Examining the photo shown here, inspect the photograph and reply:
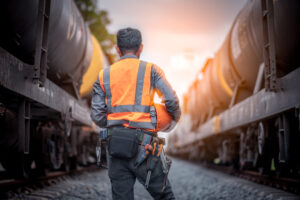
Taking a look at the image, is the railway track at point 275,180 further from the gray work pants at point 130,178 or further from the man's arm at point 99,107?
the man's arm at point 99,107

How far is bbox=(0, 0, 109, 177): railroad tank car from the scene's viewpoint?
3420mm

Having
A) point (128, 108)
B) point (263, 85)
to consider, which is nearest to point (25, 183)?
point (128, 108)

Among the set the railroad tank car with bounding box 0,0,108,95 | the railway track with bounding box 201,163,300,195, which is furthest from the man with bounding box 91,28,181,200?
the railway track with bounding box 201,163,300,195

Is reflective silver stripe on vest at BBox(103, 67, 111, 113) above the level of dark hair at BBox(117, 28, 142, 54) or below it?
below

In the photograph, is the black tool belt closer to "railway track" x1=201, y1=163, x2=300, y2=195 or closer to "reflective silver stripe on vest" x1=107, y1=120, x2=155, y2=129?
"reflective silver stripe on vest" x1=107, y1=120, x2=155, y2=129

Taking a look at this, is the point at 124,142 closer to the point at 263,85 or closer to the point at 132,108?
the point at 132,108

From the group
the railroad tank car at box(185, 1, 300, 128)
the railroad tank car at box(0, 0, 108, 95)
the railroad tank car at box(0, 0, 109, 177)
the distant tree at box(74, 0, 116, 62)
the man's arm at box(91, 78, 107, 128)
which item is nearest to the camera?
the man's arm at box(91, 78, 107, 128)

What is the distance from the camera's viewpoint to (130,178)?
2.28 metres

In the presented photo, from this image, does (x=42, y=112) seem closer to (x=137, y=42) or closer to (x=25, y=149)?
(x=25, y=149)

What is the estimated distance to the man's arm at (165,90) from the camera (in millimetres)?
2359

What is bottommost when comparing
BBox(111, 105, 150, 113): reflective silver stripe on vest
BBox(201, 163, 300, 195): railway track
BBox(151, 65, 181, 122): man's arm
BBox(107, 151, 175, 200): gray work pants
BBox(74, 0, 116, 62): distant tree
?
BBox(201, 163, 300, 195): railway track

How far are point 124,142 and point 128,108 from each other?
0.82 ft

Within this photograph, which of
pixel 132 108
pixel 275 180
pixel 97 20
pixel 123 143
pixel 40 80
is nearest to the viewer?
pixel 123 143

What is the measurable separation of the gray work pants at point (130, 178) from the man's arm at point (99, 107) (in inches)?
12.3
